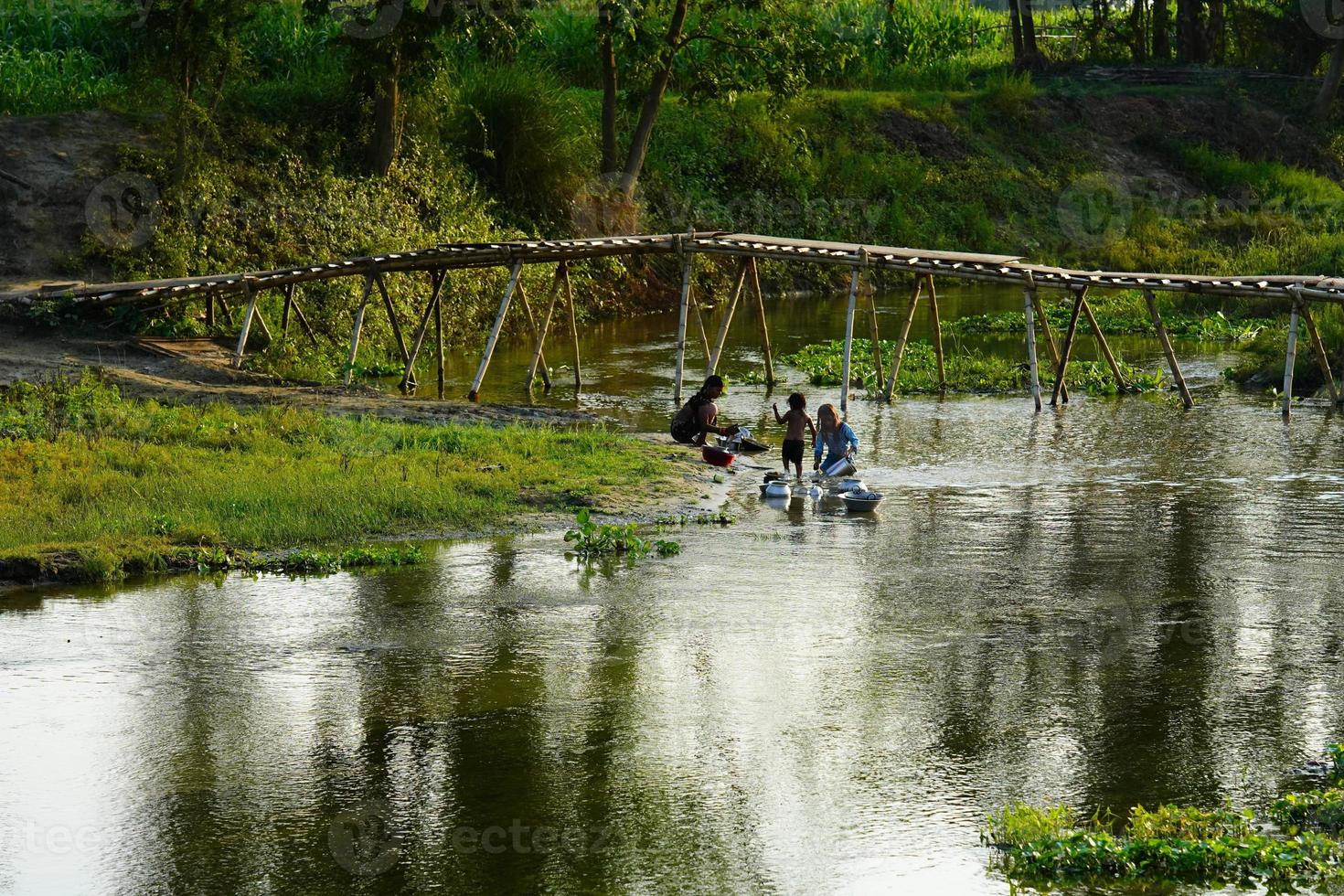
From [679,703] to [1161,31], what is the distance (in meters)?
49.6

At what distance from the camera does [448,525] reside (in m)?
15.2

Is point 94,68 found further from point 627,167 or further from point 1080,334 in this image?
point 1080,334

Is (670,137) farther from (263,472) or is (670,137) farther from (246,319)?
(263,472)

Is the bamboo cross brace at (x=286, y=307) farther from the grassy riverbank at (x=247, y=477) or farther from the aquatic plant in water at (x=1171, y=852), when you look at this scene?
the aquatic plant in water at (x=1171, y=852)

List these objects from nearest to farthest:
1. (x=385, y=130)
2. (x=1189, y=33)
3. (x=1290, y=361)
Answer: (x=1290, y=361)
(x=385, y=130)
(x=1189, y=33)

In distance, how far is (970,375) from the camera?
1000 inches

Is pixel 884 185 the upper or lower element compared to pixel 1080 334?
upper

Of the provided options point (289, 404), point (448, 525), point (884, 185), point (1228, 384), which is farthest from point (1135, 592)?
point (884, 185)

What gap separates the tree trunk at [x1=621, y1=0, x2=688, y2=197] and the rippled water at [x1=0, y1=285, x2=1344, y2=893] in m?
19.9

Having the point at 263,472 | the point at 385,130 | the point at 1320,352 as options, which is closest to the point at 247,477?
the point at 263,472

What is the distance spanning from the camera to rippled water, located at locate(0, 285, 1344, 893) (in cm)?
835

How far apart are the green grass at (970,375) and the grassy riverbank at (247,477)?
22.7ft

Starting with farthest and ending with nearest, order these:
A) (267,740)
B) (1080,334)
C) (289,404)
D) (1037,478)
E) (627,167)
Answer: (627,167) < (1080,334) < (289,404) < (1037,478) < (267,740)

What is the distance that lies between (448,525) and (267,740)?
5.46 m
